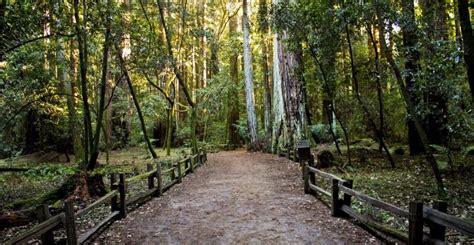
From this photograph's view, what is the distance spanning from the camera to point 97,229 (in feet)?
20.0

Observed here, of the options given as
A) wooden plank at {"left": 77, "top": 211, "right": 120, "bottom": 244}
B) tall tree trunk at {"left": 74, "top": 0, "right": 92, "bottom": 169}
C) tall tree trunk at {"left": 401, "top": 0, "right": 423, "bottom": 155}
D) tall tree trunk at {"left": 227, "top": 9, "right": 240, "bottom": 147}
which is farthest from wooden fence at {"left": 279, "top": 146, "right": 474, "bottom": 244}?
tall tree trunk at {"left": 227, "top": 9, "right": 240, "bottom": 147}

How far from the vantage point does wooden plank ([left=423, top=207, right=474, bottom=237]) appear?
12.2ft

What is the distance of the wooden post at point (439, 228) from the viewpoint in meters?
4.32

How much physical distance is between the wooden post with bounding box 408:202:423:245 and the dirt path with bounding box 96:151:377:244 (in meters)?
0.90

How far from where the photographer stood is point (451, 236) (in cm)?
550

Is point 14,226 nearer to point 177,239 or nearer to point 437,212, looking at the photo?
point 177,239

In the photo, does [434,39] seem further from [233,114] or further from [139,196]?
[233,114]

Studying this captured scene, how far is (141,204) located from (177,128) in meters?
19.4

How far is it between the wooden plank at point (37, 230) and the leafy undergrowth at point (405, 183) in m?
4.80

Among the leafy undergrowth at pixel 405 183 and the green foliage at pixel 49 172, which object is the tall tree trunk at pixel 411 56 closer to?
the leafy undergrowth at pixel 405 183

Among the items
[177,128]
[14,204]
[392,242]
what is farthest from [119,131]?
[392,242]

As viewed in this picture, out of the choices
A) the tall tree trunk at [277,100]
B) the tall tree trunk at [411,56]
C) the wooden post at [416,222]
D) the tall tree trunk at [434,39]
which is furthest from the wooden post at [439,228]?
the tall tree trunk at [277,100]

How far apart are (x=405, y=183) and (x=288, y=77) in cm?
903

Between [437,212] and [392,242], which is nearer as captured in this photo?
[437,212]
